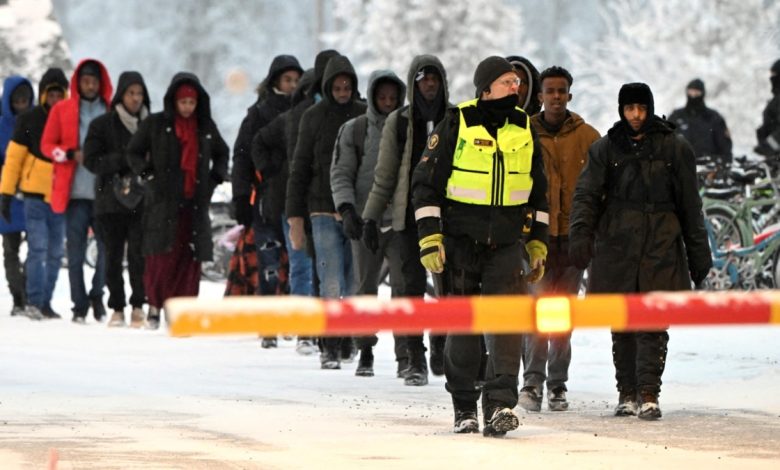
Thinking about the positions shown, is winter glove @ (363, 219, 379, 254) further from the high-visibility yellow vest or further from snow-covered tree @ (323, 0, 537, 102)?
snow-covered tree @ (323, 0, 537, 102)

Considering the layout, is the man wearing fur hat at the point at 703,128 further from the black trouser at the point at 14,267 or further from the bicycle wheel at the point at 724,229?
the black trouser at the point at 14,267

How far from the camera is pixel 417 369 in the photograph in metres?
14.1

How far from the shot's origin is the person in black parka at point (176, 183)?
59.8ft

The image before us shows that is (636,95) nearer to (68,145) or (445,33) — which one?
(68,145)

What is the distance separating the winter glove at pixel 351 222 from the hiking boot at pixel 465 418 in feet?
11.6

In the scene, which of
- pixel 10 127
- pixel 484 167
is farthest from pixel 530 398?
pixel 10 127

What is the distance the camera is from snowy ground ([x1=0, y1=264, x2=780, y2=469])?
32.2ft

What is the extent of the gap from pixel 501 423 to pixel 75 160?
9756 mm

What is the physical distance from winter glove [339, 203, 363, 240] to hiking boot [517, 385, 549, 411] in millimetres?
2154

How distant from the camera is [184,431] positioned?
10.9 meters

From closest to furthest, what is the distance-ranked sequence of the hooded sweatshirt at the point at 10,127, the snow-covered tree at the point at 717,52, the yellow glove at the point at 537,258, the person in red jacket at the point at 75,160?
the yellow glove at the point at 537,258 < the person in red jacket at the point at 75,160 < the hooded sweatshirt at the point at 10,127 < the snow-covered tree at the point at 717,52

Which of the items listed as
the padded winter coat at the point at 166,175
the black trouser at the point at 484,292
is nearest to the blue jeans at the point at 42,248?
the padded winter coat at the point at 166,175

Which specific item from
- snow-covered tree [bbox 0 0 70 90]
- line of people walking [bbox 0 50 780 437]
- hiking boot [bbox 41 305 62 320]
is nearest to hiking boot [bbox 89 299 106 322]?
line of people walking [bbox 0 50 780 437]

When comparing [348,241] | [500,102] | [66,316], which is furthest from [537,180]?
[66,316]
